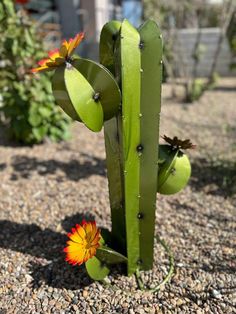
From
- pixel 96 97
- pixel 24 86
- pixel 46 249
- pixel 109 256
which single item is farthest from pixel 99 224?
pixel 24 86

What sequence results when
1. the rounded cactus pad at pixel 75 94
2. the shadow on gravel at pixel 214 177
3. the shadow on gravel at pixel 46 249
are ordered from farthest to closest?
1. the shadow on gravel at pixel 214 177
2. the shadow on gravel at pixel 46 249
3. the rounded cactus pad at pixel 75 94

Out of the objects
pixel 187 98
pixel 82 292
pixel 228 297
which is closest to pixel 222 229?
pixel 228 297

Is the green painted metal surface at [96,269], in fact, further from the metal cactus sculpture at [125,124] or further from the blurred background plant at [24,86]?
the blurred background plant at [24,86]

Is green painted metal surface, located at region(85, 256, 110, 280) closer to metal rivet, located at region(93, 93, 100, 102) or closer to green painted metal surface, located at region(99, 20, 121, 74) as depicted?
metal rivet, located at region(93, 93, 100, 102)

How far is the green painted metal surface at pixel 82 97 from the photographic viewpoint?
1213 mm

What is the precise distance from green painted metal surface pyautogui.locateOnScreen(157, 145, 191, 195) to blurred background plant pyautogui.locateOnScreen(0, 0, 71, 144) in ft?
6.15

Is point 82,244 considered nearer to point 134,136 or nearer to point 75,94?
point 134,136

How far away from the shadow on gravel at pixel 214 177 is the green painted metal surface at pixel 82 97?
1.57 m

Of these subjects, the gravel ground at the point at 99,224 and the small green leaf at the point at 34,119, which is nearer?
the gravel ground at the point at 99,224

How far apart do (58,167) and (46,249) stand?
1.20m

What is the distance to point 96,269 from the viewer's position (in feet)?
5.33

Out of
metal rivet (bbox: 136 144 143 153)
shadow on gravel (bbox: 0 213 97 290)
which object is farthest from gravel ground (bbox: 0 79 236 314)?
metal rivet (bbox: 136 144 143 153)

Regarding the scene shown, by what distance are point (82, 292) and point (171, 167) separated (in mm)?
737

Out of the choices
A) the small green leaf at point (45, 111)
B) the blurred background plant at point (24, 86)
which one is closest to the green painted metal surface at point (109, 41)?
the blurred background plant at point (24, 86)
